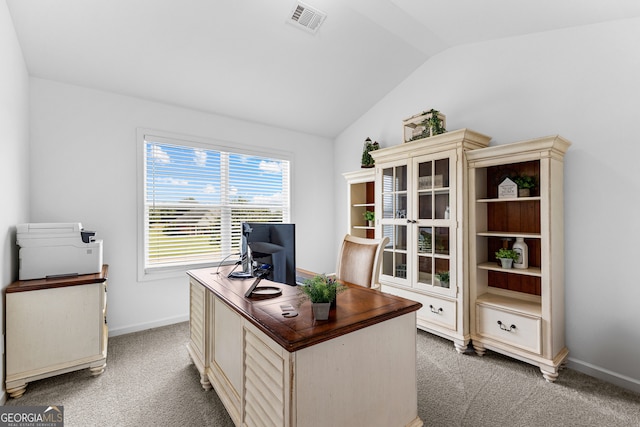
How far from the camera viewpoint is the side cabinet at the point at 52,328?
78.5 inches

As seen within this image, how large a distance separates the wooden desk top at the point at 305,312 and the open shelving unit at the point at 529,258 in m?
1.34

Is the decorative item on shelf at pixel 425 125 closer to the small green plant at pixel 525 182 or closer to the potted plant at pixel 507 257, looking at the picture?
the small green plant at pixel 525 182

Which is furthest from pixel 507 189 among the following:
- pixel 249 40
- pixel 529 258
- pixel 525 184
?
pixel 249 40

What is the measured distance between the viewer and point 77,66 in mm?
2592

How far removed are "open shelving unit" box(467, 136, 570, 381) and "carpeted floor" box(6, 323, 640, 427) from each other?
0.20m

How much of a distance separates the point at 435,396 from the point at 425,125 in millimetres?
2353

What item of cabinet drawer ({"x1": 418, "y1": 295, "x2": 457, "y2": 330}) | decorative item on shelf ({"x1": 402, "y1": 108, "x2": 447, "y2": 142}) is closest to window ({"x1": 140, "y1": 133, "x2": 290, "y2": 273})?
decorative item on shelf ({"x1": 402, "y1": 108, "x2": 447, "y2": 142})

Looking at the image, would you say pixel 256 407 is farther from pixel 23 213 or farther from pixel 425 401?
pixel 23 213

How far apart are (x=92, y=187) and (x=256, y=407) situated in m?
2.65

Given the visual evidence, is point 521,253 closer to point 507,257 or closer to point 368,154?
point 507,257

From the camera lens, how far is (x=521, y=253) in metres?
2.51

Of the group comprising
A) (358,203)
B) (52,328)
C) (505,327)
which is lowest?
(505,327)

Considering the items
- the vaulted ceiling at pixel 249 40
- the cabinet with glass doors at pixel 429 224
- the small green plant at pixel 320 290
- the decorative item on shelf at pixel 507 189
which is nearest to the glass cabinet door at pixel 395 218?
the cabinet with glass doors at pixel 429 224

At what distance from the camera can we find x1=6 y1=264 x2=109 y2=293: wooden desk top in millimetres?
2014
